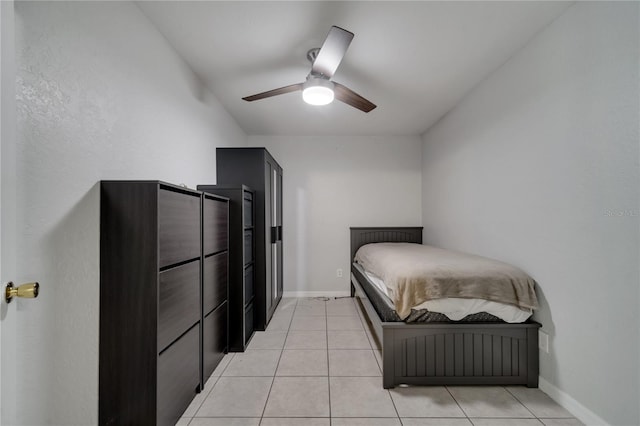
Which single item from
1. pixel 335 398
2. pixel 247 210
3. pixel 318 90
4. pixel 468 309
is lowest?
pixel 335 398

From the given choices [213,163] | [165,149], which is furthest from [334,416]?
[213,163]

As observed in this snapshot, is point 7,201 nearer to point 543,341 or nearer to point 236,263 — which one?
point 236,263

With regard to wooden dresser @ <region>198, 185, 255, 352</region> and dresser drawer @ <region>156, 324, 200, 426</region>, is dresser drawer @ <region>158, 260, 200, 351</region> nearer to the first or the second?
dresser drawer @ <region>156, 324, 200, 426</region>

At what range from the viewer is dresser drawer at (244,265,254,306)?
2.53 meters

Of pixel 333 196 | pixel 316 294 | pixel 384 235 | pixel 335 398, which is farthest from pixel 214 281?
pixel 384 235

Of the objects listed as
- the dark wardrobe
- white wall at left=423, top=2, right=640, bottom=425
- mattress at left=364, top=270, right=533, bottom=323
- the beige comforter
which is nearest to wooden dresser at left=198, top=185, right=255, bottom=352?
the dark wardrobe

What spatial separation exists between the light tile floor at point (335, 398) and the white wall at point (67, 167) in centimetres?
72

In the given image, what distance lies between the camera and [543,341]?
1853mm

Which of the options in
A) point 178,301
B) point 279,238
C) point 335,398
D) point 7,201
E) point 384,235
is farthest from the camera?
point 384,235

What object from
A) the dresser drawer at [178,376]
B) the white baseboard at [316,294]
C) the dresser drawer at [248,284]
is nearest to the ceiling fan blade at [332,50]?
the dresser drawer at [248,284]

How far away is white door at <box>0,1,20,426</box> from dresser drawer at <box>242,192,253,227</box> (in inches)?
65.2

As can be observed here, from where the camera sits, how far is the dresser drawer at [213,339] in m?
1.90

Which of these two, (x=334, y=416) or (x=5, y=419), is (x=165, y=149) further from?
(x=334, y=416)

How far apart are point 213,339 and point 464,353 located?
1.78 metres
